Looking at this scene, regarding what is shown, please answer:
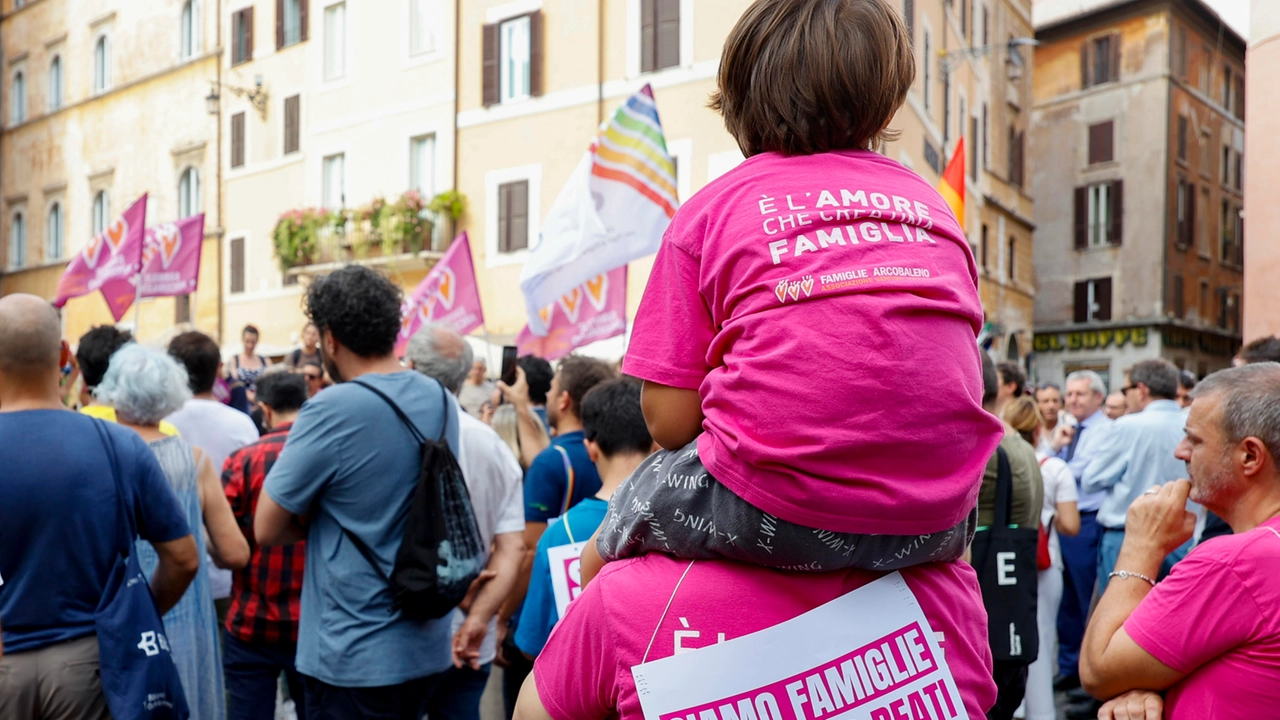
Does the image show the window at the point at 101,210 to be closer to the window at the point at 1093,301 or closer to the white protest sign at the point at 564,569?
the window at the point at 1093,301

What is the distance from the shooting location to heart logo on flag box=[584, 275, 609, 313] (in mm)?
9047

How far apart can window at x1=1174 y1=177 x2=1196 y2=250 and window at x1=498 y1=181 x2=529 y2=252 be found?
2455 cm

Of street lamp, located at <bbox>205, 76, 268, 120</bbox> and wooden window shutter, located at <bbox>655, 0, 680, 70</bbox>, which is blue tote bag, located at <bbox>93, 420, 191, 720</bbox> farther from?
street lamp, located at <bbox>205, 76, 268, 120</bbox>

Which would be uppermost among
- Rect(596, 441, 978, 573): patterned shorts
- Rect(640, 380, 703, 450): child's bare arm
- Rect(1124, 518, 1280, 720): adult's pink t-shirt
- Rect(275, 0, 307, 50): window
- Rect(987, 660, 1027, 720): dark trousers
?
Rect(275, 0, 307, 50): window

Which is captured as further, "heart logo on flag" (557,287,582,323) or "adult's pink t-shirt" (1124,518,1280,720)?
"heart logo on flag" (557,287,582,323)

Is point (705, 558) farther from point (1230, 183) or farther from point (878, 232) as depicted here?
point (1230, 183)

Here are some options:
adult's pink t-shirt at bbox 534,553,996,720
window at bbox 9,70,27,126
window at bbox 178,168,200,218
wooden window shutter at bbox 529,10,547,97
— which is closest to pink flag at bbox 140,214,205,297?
wooden window shutter at bbox 529,10,547,97

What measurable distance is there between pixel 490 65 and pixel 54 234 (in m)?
16.9

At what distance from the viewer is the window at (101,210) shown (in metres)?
29.0

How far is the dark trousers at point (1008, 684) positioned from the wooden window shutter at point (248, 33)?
2387 cm

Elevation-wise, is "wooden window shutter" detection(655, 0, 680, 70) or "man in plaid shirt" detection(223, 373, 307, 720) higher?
"wooden window shutter" detection(655, 0, 680, 70)

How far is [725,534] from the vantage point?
5.16 feet

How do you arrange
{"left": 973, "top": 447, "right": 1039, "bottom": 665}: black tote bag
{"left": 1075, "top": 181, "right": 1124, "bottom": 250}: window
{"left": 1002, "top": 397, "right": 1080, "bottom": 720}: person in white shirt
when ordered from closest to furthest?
{"left": 973, "top": 447, "right": 1039, "bottom": 665}: black tote bag < {"left": 1002, "top": 397, "right": 1080, "bottom": 720}: person in white shirt < {"left": 1075, "top": 181, "right": 1124, "bottom": 250}: window

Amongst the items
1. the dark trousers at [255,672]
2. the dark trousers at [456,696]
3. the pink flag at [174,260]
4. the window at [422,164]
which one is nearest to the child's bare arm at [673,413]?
the dark trousers at [456,696]
